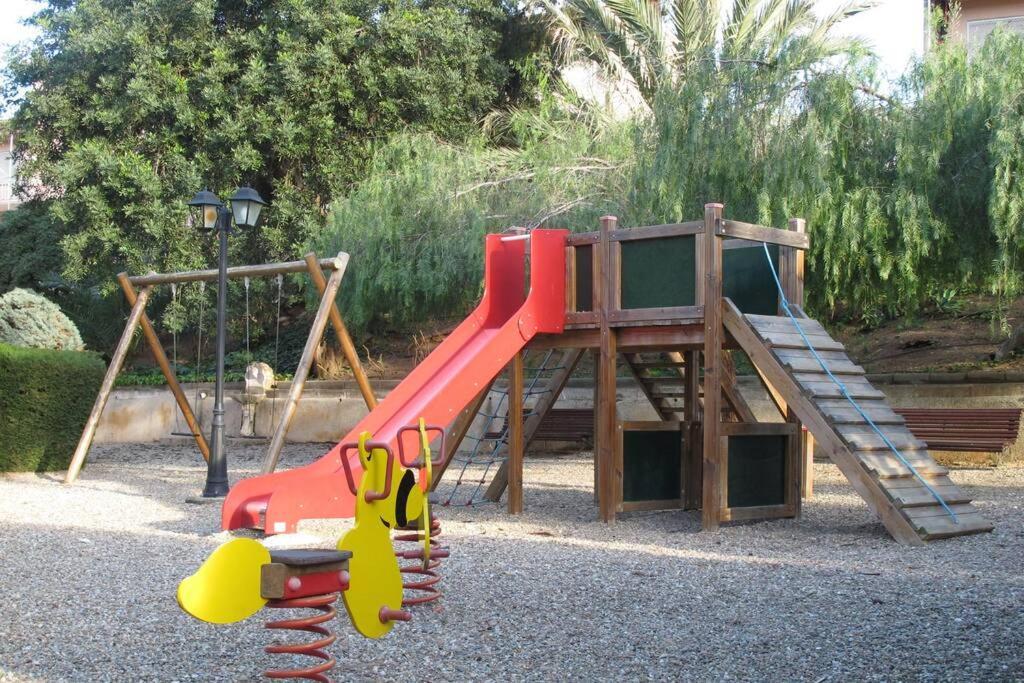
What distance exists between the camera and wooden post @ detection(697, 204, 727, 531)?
9.01 m

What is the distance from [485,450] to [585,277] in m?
8.16

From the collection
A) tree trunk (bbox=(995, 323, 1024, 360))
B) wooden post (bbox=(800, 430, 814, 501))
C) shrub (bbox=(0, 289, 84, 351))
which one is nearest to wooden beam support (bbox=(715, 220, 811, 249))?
wooden post (bbox=(800, 430, 814, 501))

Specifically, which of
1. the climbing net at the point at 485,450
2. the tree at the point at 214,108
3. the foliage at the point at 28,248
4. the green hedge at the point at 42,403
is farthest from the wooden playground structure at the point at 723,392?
the foliage at the point at 28,248

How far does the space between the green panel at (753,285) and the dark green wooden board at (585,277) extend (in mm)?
1205

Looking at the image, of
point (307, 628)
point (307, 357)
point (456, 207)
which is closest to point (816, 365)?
point (307, 357)

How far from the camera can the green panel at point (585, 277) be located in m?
9.96

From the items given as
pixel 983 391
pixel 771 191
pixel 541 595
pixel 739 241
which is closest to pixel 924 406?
pixel 983 391

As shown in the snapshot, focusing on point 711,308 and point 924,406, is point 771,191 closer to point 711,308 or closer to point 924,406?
point 711,308

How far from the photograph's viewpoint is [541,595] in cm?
629

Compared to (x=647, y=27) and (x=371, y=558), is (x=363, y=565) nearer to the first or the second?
(x=371, y=558)

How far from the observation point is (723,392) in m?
10.7

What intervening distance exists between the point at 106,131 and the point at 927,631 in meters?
19.8

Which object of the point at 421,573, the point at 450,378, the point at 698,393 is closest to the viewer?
the point at 421,573

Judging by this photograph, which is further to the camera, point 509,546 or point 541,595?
point 509,546
